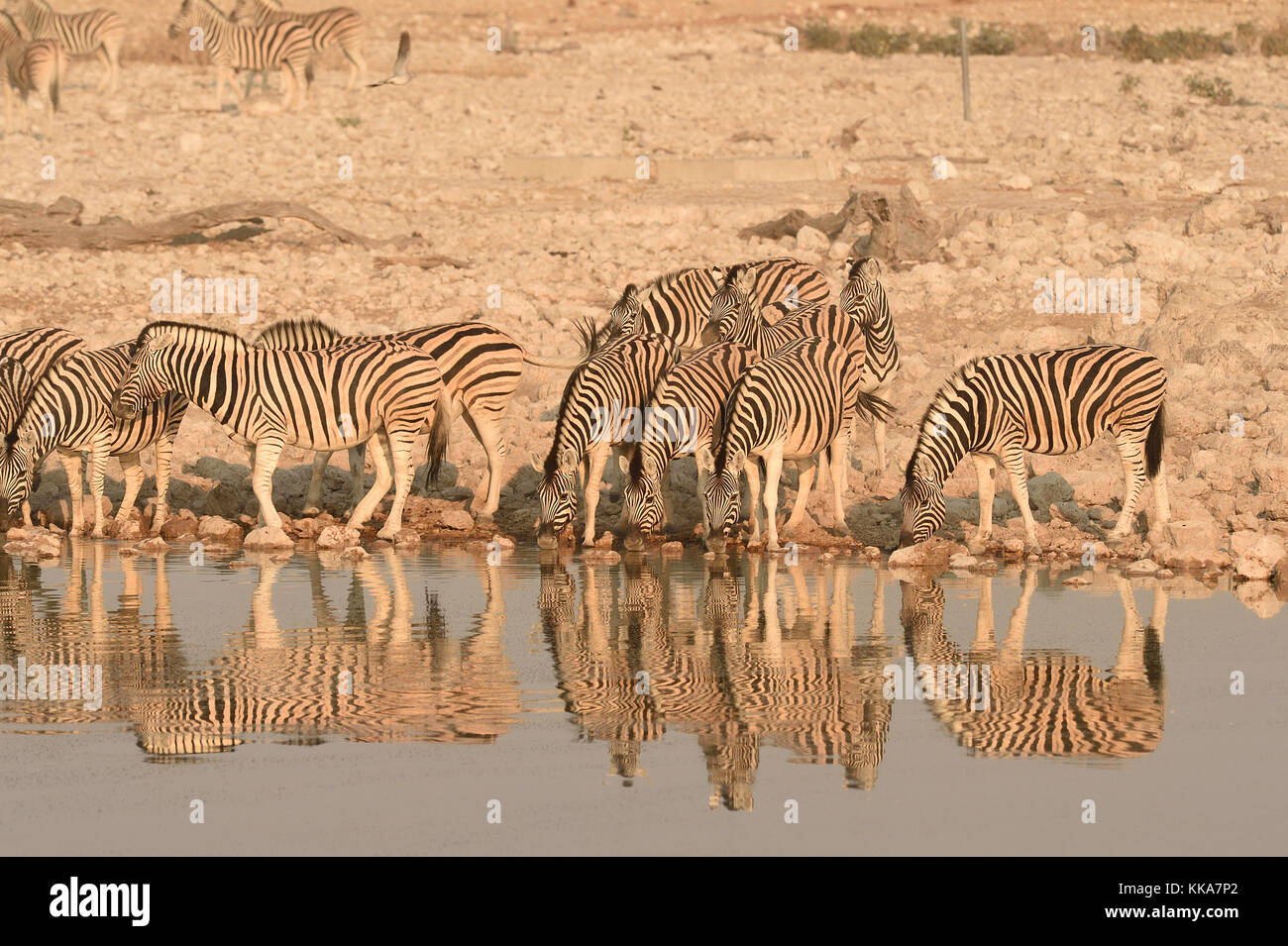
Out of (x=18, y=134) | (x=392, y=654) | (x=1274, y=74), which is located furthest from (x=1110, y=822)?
(x=1274, y=74)

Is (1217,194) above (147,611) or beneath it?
above

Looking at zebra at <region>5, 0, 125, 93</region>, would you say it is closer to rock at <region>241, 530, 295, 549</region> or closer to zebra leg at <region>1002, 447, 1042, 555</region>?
rock at <region>241, 530, 295, 549</region>

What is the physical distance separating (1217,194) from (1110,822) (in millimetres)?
19055

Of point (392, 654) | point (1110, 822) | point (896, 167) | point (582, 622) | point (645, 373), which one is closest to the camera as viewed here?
point (1110, 822)

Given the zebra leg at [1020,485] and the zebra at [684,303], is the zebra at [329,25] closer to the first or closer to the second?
the zebra at [684,303]

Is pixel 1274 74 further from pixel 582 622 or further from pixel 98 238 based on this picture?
pixel 582 622

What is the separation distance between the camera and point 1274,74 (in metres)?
37.5

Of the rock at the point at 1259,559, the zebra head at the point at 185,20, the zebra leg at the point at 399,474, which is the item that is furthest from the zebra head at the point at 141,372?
the zebra head at the point at 185,20

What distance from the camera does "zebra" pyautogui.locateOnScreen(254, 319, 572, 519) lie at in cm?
1630

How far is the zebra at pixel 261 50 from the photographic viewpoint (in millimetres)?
33031

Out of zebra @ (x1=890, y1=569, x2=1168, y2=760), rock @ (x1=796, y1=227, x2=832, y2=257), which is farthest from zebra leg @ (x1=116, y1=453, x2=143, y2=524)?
rock @ (x1=796, y1=227, x2=832, y2=257)

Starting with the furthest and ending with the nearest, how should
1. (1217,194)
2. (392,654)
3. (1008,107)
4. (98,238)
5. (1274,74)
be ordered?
1. (1274,74)
2. (1008,107)
3. (1217,194)
4. (98,238)
5. (392,654)

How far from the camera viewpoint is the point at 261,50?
3322 cm

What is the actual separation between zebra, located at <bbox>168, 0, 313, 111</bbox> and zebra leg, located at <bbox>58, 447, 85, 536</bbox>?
17.2 metres
